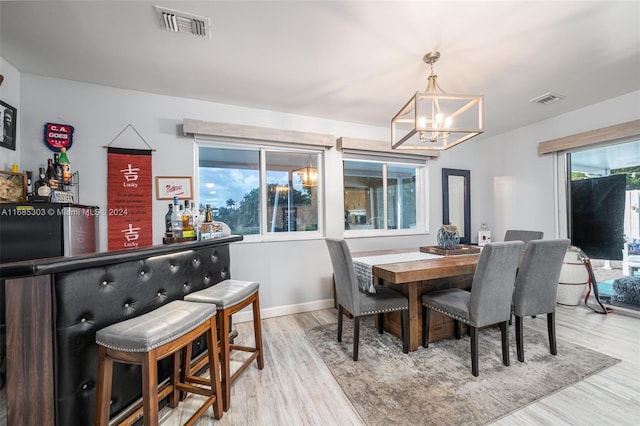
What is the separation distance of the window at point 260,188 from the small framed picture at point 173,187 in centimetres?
17

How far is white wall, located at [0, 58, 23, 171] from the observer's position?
212 centimetres

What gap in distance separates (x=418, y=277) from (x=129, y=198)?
2.90 m

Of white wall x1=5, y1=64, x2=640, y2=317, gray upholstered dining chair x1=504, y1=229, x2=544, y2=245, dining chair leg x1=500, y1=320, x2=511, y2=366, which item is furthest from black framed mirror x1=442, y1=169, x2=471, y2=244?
dining chair leg x1=500, y1=320, x2=511, y2=366

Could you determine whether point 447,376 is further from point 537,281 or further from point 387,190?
point 387,190

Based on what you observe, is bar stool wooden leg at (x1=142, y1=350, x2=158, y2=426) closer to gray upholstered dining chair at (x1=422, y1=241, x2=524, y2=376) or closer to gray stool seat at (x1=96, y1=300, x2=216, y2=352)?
gray stool seat at (x1=96, y1=300, x2=216, y2=352)

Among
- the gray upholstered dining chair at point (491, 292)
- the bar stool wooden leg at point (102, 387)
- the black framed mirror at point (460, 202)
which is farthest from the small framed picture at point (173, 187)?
the black framed mirror at point (460, 202)

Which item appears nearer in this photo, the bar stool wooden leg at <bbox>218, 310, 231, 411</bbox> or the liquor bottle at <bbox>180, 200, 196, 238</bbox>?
the bar stool wooden leg at <bbox>218, 310, 231, 411</bbox>

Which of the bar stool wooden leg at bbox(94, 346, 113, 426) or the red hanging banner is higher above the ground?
the red hanging banner

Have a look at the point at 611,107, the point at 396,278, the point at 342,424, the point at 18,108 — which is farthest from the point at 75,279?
the point at 611,107

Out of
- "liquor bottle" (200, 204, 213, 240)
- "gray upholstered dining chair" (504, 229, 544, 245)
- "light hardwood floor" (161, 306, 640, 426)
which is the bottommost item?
"light hardwood floor" (161, 306, 640, 426)

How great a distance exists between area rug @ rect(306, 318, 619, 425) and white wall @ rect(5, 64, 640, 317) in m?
1.07

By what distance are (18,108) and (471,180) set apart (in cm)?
594

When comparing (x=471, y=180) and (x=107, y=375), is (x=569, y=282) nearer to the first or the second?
(x=471, y=180)

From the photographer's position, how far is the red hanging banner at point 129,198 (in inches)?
100
